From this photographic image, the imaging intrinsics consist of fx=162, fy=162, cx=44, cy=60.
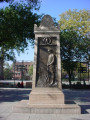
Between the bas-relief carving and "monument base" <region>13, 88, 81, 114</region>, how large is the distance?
1.34 feet

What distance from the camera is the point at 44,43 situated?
857 cm

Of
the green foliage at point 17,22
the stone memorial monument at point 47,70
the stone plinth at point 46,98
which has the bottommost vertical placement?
the stone plinth at point 46,98

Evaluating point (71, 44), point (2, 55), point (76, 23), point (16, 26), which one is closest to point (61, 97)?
point (16, 26)

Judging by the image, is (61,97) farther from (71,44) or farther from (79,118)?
(71,44)

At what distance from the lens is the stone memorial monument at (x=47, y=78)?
718cm

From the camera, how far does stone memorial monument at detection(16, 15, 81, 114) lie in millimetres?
7184

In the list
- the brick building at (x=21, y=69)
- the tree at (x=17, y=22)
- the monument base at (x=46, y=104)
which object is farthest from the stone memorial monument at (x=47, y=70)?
the brick building at (x=21, y=69)

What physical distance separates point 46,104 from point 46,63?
6.76ft

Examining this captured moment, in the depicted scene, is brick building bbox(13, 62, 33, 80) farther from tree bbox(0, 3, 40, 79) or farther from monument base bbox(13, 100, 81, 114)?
monument base bbox(13, 100, 81, 114)

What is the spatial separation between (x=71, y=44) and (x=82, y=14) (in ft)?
46.0

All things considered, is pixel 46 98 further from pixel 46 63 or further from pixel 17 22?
pixel 17 22

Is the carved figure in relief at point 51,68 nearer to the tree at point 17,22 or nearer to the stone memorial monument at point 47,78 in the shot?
the stone memorial monument at point 47,78

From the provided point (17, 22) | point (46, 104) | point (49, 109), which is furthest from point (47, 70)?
point (17, 22)

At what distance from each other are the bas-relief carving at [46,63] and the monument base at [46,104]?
41cm
